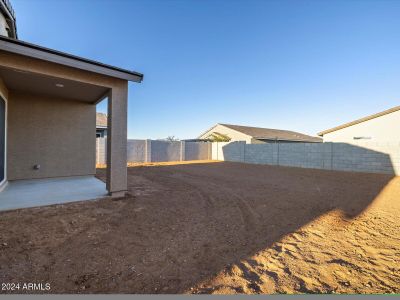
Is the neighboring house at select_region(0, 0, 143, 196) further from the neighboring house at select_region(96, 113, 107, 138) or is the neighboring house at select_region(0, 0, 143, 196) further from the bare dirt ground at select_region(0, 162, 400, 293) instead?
the neighboring house at select_region(96, 113, 107, 138)

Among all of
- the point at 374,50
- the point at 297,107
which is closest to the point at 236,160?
the point at 297,107

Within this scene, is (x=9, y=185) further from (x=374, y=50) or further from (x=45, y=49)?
(x=374, y=50)

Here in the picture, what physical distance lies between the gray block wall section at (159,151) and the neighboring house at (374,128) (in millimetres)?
11777

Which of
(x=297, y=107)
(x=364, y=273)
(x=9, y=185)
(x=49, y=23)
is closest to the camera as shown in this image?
(x=364, y=273)

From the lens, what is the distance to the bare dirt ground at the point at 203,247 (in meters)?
2.01

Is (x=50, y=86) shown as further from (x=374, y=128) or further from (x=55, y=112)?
(x=374, y=128)

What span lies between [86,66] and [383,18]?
9.26m

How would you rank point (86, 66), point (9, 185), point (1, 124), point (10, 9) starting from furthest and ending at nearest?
point (10, 9) → point (9, 185) → point (1, 124) → point (86, 66)

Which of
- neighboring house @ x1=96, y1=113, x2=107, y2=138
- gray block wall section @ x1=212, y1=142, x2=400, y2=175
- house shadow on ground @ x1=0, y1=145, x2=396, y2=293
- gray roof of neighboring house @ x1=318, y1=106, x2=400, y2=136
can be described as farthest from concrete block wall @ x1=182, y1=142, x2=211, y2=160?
house shadow on ground @ x1=0, y1=145, x2=396, y2=293

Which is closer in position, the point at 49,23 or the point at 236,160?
the point at 49,23

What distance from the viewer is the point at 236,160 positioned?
57.8 ft

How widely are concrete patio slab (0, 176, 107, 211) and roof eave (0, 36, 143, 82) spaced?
313 centimetres

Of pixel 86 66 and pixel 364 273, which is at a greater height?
pixel 86 66

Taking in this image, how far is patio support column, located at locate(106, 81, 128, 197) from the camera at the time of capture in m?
4.86
